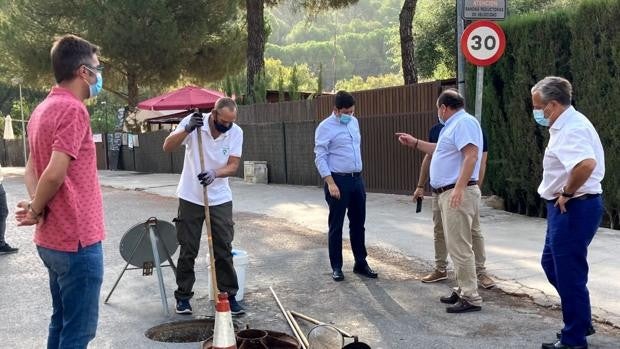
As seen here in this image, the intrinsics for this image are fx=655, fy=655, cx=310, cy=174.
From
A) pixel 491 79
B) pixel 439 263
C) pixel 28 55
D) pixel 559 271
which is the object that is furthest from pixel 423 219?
pixel 28 55

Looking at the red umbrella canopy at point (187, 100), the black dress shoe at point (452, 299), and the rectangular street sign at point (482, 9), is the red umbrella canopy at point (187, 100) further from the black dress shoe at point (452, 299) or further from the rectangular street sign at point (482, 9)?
the black dress shoe at point (452, 299)

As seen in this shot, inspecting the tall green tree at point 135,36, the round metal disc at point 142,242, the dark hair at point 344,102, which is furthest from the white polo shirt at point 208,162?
the tall green tree at point 135,36

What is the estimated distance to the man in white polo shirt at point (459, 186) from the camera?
5.43 metres

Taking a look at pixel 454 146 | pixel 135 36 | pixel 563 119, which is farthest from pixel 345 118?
pixel 135 36

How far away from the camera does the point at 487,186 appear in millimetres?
11062

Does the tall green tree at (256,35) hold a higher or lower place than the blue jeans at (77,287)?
higher

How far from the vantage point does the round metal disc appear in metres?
5.79

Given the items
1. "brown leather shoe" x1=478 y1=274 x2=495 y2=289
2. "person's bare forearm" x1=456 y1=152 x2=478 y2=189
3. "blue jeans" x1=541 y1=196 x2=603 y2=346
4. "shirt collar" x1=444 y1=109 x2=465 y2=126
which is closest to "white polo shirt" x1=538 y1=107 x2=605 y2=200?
"blue jeans" x1=541 y1=196 x2=603 y2=346

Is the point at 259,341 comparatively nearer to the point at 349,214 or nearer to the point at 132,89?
the point at 349,214

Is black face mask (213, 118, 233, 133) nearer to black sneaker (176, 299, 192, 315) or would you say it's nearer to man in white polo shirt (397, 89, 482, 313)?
black sneaker (176, 299, 192, 315)

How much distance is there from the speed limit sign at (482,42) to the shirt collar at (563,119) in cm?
432

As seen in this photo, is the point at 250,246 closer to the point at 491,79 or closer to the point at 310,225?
the point at 310,225

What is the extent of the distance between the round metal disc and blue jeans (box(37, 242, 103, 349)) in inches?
91.8

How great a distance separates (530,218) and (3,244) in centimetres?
745
